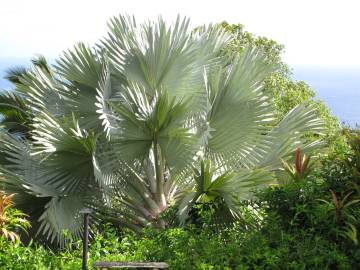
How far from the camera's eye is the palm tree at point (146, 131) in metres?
8.11

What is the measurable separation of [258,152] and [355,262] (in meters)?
3.53

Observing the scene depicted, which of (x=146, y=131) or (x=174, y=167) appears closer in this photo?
(x=146, y=131)

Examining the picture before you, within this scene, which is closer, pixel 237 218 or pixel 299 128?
pixel 237 218

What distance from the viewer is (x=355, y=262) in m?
5.52

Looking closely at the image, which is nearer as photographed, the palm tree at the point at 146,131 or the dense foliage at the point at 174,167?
the dense foliage at the point at 174,167

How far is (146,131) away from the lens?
8109mm

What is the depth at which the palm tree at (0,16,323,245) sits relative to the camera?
8.11 m

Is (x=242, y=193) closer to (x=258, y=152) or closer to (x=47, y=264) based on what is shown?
(x=258, y=152)

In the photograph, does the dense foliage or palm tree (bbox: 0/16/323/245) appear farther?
palm tree (bbox: 0/16/323/245)

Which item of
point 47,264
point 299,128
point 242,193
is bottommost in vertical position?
point 47,264

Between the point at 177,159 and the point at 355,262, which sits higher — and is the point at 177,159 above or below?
above

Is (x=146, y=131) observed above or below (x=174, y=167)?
above

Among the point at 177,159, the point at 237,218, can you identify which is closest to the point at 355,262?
the point at 237,218

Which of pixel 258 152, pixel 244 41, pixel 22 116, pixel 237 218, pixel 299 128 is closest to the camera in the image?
pixel 237 218
